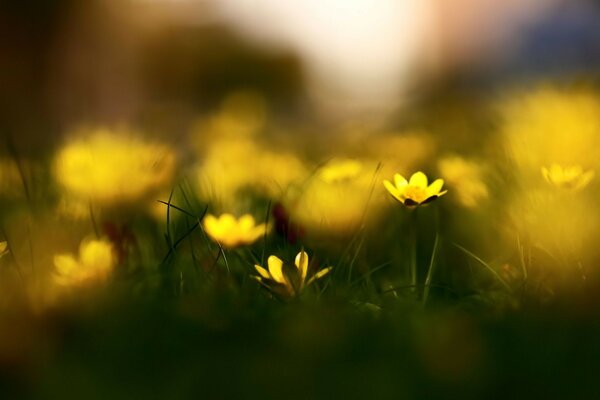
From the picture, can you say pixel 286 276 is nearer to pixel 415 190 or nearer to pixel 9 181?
pixel 415 190

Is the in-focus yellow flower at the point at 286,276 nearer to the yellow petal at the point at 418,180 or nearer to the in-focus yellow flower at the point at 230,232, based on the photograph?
the in-focus yellow flower at the point at 230,232

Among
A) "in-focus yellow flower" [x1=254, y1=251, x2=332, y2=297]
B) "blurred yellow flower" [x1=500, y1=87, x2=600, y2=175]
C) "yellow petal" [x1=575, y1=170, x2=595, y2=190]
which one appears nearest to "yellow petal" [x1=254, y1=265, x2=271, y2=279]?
"in-focus yellow flower" [x1=254, y1=251, x2=332, y2=297]

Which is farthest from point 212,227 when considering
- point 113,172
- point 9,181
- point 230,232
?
point 9,181

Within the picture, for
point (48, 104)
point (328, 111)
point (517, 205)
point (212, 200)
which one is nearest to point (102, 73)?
point (48, 104)

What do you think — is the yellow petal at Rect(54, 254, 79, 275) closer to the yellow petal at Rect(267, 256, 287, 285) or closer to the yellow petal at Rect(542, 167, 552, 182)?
the yellow petal at Rect(267, 256, 287, 285)

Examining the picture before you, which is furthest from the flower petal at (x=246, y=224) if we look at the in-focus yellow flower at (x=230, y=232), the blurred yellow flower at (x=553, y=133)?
the blurred yellow flower at (x=553, y=133)

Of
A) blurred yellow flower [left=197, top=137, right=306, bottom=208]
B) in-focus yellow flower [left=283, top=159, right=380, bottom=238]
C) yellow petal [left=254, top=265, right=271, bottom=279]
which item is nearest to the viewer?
yellow petal [left=254, top=265, right=271, bottom=279]

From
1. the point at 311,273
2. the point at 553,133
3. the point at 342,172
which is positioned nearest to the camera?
the point at 311,273
